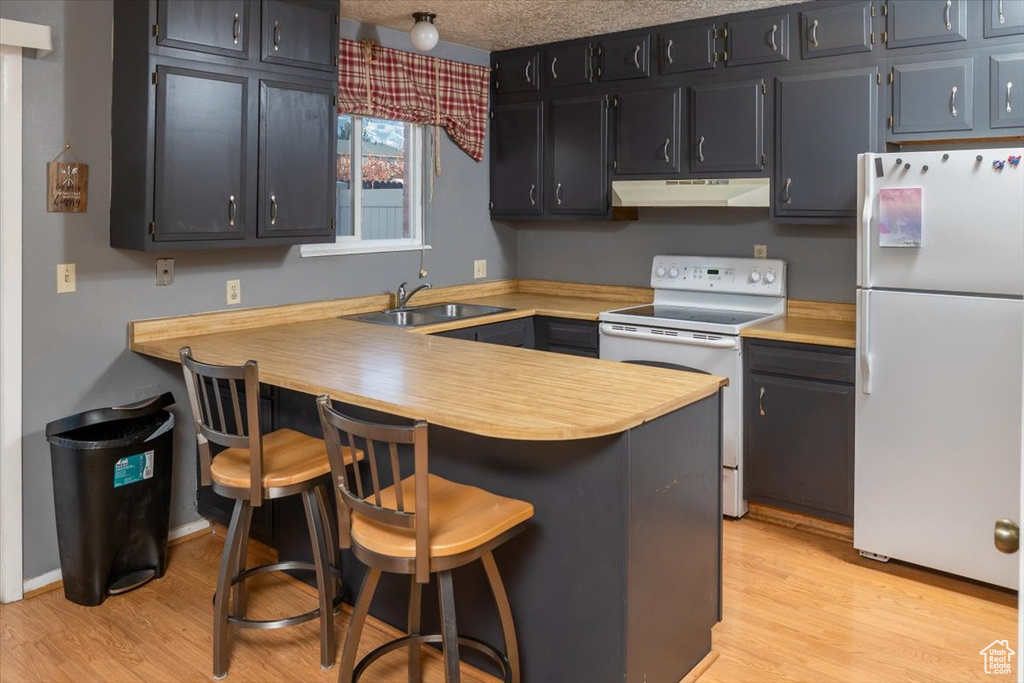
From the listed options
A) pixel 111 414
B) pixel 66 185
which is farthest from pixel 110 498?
pixel 66 185

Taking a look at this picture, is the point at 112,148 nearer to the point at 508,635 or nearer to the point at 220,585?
the point at 220,585

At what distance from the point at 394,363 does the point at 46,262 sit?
1.37 m

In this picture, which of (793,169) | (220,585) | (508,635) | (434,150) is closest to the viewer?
(508,635)

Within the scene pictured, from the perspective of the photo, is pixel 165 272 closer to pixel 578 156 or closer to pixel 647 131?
pixel 578 156

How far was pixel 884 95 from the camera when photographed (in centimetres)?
348

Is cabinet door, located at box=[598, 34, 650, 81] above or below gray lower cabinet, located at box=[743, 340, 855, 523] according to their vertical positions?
above

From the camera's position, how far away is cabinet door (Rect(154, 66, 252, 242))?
3000 mm

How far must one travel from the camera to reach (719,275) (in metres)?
4.27

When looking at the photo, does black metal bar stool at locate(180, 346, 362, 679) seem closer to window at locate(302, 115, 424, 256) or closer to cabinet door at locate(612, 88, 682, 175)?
window at locate(302, 115, 424, 256)

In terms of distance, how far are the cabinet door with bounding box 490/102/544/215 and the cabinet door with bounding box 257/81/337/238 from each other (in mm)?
1462

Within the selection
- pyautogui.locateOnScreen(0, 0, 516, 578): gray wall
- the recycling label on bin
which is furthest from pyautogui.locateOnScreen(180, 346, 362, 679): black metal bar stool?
pyautogui.locateOnScreen(0, 0, 516, 578): gray wall

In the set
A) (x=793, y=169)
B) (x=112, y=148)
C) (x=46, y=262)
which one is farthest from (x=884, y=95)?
(x=46, y=262)

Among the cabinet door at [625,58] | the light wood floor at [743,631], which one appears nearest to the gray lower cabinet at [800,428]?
the light wood floor at [743,631]

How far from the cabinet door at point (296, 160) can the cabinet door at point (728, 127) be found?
69.4 inches
